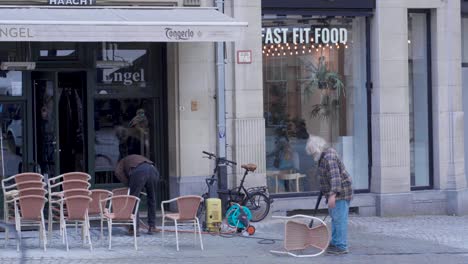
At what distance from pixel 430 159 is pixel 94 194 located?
7070mm

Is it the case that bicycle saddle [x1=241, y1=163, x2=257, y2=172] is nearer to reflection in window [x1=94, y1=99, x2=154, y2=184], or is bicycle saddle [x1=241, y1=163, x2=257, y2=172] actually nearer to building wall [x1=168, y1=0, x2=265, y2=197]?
building wall [x1=168, y1=0, x2=265, y2=197]

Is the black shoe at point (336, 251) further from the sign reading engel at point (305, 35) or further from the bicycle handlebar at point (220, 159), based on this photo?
the sign reading engel at point (305, 35)

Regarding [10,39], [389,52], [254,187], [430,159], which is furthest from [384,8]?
[10,39]

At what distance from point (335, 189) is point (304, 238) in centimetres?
82

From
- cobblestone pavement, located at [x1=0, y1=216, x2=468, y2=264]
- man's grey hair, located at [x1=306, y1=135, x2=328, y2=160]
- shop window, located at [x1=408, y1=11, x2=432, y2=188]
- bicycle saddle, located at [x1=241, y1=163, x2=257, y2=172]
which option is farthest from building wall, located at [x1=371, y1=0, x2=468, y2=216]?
man's grey hair, located at [x1=306, y1=135, x2=328, y2=160]

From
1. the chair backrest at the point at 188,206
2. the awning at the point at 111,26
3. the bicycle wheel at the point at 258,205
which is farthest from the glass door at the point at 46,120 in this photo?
the chair backrest at the point at 188,206

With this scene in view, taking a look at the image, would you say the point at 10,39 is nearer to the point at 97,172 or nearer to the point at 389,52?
the point at 97,172

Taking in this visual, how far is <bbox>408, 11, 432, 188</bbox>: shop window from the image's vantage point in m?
16.4

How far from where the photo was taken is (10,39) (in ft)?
40.1

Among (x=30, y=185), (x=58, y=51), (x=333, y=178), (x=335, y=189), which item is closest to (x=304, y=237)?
(x=335, y=189)

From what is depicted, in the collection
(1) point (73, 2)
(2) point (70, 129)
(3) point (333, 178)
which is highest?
(1) point (73, 2)

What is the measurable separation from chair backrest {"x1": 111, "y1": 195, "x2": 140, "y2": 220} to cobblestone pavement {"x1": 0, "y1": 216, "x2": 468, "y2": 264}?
0.47m

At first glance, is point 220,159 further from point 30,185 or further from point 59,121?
point 30,185

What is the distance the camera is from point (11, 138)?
14531 mm
